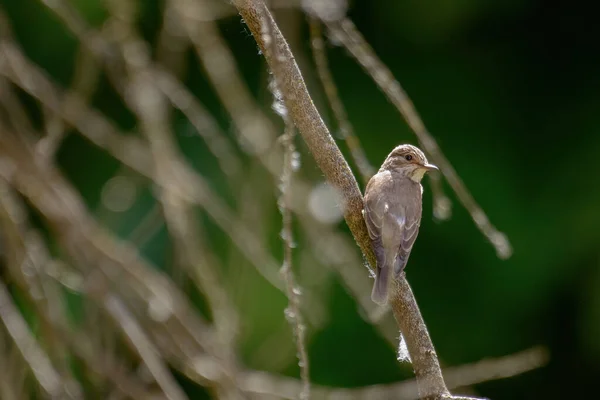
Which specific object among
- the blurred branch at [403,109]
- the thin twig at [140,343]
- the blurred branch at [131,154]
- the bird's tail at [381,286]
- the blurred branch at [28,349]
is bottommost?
the blurred branch at [28,349]

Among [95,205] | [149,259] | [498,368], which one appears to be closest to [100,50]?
[498,368]

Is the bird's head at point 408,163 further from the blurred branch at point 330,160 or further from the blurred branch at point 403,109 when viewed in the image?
the blurred branch at point 330,160

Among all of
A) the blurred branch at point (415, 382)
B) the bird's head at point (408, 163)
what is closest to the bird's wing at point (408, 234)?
the bird's head at point (408, 163)

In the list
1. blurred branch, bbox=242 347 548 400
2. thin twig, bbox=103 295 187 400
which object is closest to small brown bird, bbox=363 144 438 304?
blurred branch, bbox=242 347 548 400

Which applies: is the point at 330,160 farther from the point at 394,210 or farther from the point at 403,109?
the point at 394,210

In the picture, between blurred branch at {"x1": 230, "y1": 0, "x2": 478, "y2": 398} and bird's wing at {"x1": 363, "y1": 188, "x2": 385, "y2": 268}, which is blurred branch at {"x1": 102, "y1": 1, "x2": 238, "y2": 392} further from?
blurred branch at {"x1": 230, "y1": 0, "x2": 478, "y2": 398}

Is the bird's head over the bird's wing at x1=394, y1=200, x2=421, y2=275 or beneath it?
over
